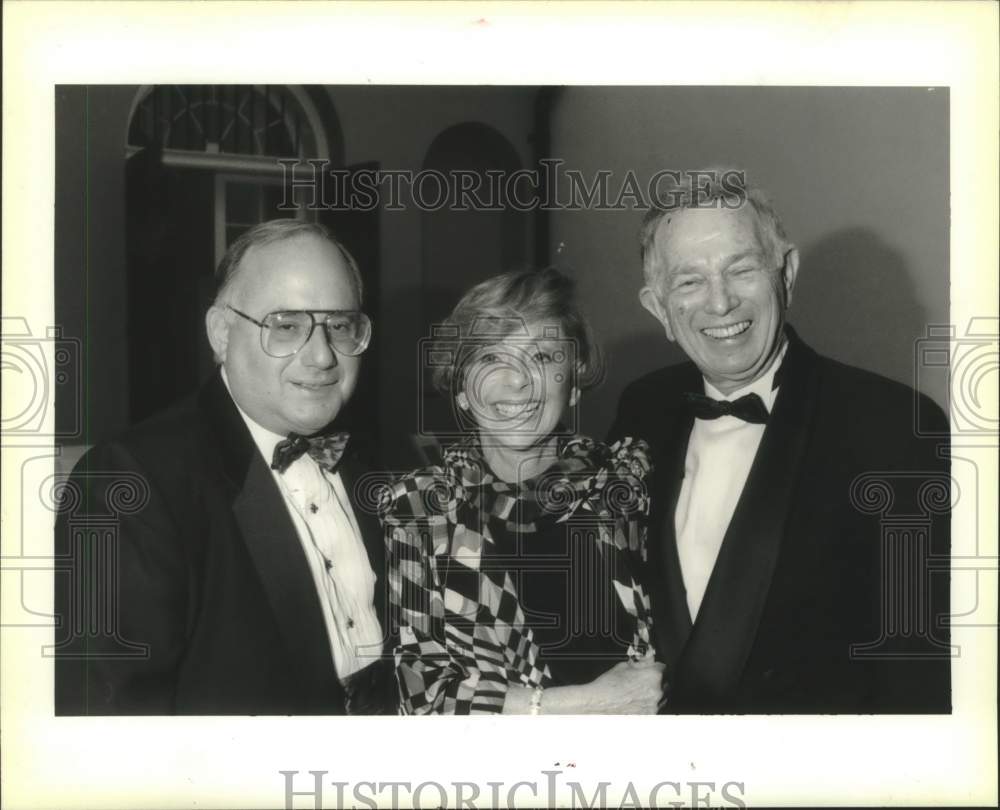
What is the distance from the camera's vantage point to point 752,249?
8.25 ft

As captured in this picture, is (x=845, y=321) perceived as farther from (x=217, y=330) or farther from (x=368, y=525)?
(x=217, y=330)

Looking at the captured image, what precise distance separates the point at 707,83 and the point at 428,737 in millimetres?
1732

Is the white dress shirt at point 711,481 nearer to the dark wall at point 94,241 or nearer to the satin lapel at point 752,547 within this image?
the satin lapel at point 752,547

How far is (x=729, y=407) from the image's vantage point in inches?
99.9

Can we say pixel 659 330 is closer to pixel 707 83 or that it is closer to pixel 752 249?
pixel 752 249

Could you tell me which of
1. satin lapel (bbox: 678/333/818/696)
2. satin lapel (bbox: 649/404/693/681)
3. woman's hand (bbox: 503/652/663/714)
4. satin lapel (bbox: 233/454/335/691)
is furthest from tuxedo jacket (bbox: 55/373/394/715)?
satin lapel (bbox: 678/333/818/696)

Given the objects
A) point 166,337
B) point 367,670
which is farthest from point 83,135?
point 367,670

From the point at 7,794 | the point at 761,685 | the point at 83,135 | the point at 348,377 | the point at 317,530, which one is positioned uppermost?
the point at 83,135

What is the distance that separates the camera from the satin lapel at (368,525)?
99.3 inches

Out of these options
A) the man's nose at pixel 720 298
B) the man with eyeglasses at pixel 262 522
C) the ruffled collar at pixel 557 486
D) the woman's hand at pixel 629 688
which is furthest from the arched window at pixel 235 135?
the woman's hand at pixel 629 688

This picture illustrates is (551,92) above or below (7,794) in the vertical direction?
above

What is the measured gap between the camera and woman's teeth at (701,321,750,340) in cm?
252

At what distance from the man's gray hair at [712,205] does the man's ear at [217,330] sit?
101 centimetres

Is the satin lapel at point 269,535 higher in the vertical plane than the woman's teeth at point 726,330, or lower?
lower
